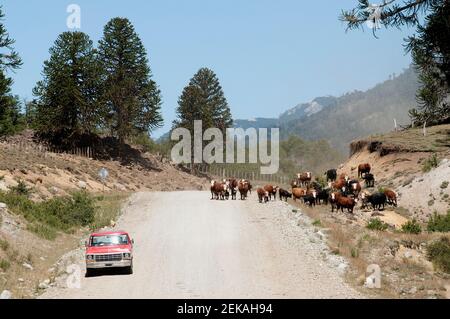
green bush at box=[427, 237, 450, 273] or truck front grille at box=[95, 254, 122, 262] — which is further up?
truck front grille at box=[95, 254, 122, 262]

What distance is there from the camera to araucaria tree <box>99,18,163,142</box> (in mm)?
73062

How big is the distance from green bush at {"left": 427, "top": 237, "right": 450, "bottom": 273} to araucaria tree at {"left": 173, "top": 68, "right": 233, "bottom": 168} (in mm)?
62042

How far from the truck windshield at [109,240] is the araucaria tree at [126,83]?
1982 inches

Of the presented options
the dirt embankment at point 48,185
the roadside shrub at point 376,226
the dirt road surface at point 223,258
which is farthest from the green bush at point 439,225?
the dirt embankment at point 48,185

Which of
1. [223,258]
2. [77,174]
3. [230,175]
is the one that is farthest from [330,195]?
[230,175]

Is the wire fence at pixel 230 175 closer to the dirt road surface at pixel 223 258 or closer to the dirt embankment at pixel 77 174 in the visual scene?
the dirt embankment at pixel 77 174

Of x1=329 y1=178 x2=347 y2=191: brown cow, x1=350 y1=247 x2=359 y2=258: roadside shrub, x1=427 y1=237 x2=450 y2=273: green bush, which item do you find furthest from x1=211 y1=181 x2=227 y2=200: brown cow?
x1=350 y1=247 x2=359 y2=258: roadside shrub

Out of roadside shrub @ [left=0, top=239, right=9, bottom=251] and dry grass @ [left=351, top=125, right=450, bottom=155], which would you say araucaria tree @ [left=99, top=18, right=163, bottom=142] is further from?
roadside shrub @ [left=0, top=239, right=9, bottom=251]

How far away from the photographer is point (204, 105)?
302 feet

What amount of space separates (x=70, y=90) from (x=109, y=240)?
151 ft

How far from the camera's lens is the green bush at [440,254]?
1098 inches

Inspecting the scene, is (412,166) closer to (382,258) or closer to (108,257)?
(382,258)
